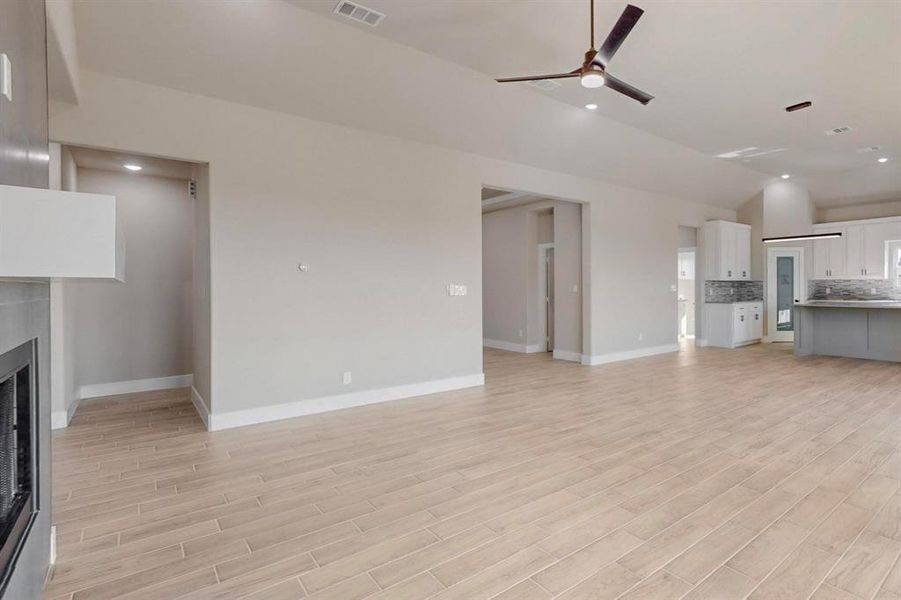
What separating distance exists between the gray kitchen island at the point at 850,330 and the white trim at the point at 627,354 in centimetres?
214

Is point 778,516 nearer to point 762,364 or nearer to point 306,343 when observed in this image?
point 306,343

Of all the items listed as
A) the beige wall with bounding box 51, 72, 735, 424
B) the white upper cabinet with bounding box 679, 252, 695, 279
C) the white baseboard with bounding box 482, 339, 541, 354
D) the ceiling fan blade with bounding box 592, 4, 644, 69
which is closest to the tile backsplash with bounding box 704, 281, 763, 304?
the white upper cabinet with bounding box 679, 252, 695, 279

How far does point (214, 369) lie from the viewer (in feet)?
13.6

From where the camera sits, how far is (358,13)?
140 inches

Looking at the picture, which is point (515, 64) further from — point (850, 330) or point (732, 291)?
point (732, 291)

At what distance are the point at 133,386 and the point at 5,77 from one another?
18.4 ft

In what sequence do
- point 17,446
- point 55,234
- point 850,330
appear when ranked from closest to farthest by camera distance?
point 55,234, point 17,446, point 850,330

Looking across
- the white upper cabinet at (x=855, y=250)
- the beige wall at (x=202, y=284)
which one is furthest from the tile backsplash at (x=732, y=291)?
the beige wall at (x=202, y=284)

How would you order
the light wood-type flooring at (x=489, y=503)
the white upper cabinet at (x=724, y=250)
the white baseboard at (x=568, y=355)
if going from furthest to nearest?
the white upper cabinet at (x=724, y=250) < the white baseboard at (x=568, y=355) < the light wood-type flooring at (x=489, y=503)

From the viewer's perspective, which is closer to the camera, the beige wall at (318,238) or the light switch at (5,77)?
the light switch at (5,77)

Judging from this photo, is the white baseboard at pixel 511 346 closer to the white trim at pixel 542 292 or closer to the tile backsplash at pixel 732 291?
the white trim at pixel 542 292

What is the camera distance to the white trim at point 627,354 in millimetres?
7508

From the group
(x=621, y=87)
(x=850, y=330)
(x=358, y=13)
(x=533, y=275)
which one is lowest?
(x=850, y=330)

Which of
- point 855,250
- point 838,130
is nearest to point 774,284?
point 855,250
